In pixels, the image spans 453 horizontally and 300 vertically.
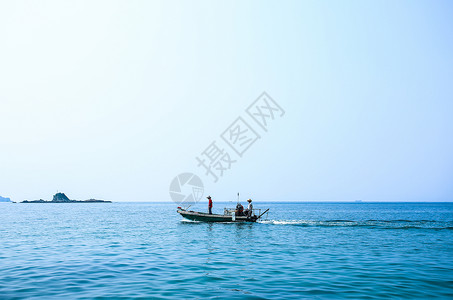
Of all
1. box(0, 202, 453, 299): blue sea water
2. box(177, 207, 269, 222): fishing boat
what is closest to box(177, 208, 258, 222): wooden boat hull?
box(177, 207, 269, 222): fishing boat

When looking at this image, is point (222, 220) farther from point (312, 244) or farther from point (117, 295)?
point (117, 295)

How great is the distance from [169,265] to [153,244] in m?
8.02

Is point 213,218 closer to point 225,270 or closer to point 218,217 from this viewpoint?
point 218,217

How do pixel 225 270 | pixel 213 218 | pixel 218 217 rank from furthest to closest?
pixel 213 218
pixel 218 217
pixel 225 270

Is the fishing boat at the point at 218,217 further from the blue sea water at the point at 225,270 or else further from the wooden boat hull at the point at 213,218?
the blue sea water at the point at 225,270

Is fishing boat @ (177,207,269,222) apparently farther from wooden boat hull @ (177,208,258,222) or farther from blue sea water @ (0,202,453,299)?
blue sea water @ (0,202,453,299)

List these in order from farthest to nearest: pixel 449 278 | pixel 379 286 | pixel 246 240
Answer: pixel 246 240, pixel 449 278, pixel 379 286

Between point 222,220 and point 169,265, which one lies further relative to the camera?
point 222,220

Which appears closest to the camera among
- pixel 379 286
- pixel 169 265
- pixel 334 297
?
pixel 334 297

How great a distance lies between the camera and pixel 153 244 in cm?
2336

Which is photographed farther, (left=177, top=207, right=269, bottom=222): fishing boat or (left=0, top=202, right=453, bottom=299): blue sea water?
(left=177, top=207, right=269, bottom=222): fishing boat

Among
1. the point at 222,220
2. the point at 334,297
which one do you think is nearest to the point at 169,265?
the point at 334,297

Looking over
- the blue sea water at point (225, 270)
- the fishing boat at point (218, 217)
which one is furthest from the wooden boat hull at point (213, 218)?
the blue sea water at point (225, 270)

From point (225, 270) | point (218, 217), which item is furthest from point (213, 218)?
point (225, 270)
